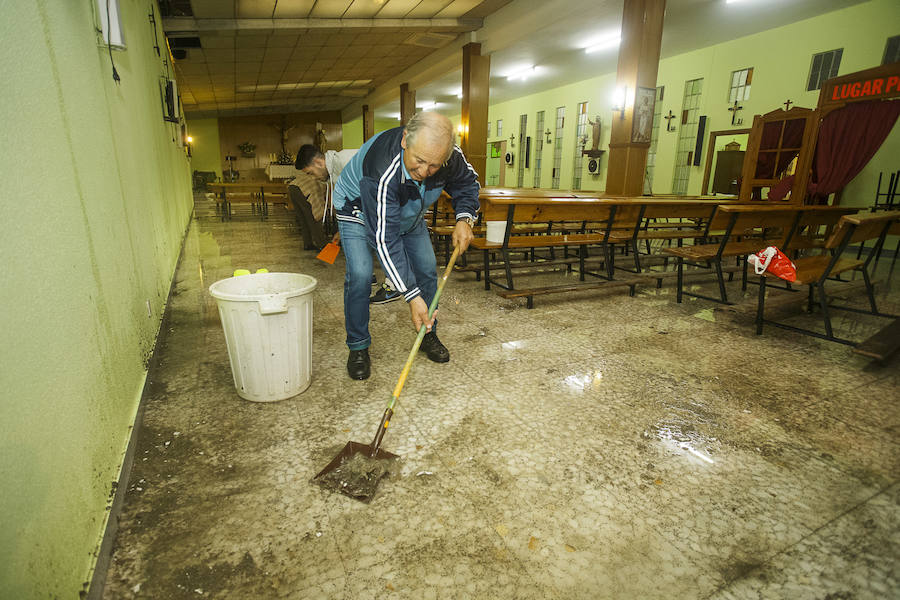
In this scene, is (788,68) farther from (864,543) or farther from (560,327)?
(864,543)

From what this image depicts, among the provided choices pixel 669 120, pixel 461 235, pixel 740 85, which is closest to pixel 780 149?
pixel 740 85

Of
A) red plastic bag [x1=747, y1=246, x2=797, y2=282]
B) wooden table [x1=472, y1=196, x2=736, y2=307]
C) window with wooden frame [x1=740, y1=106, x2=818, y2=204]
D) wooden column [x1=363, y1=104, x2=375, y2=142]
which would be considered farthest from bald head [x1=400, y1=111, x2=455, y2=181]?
wooden column [x1=363, y1=104, x2=375, y2=142]

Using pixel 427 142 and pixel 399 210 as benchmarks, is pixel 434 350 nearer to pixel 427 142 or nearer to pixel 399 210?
pixel 399 210

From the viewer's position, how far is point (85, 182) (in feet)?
5.01

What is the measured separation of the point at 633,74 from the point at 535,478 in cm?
628

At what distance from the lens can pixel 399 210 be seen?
210 centimetres

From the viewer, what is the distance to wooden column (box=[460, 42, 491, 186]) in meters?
9.68

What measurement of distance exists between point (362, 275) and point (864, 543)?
7.32 feet

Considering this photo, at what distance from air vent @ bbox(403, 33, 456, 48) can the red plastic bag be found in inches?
359

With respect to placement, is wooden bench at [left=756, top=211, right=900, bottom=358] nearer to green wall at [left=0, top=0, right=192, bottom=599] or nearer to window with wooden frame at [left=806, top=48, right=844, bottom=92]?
green wall at [left=0, top=0, right=192, bottom=599]

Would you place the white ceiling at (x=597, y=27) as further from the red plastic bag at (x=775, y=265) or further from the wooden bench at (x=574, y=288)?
the red plastic bag at (x=775, y=265)

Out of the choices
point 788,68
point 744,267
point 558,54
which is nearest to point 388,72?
point 558,54

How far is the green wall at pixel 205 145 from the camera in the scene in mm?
21625

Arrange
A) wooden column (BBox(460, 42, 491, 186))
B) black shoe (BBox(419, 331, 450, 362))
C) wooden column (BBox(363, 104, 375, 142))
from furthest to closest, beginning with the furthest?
wooden column (BBox(363, 104, 375, 142)) < wooden column (BBox(460, 42, 491, 186)) < black shoe (BBox(419, 331, 450, 362))
